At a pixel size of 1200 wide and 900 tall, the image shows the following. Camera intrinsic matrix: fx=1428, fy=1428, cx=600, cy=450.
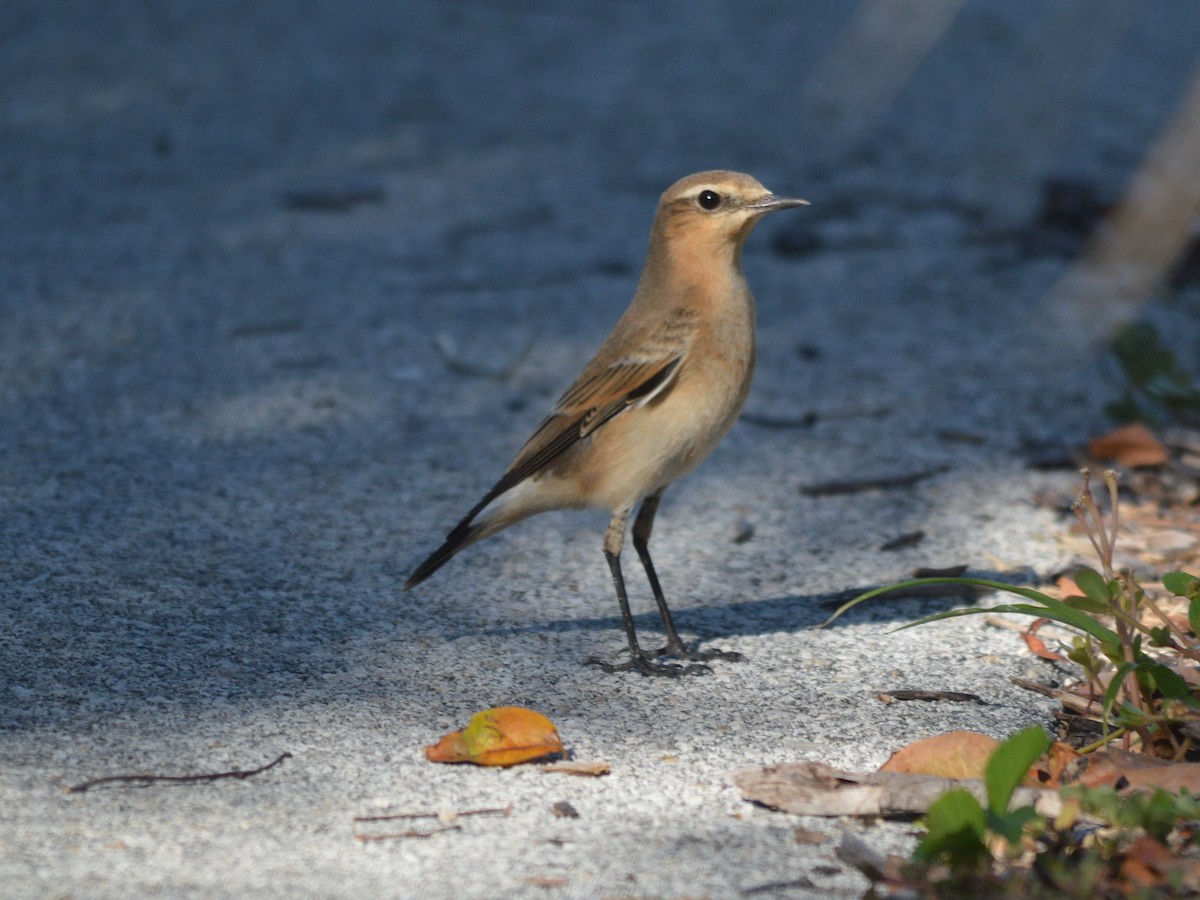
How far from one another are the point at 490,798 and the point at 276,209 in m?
5.98

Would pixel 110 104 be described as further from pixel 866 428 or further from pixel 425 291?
pixel 866 428

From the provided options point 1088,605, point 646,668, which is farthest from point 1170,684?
point 646,668

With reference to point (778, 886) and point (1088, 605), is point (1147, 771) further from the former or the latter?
point (778, 886)

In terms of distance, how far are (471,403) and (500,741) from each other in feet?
10.0

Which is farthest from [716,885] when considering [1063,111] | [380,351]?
[1063,111]

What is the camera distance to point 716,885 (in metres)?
2.99

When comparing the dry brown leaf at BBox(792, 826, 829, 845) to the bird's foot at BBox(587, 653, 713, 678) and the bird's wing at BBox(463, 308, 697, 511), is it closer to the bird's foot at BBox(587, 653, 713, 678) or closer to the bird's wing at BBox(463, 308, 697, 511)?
the bird's foot at BBox(587, 653, 713, 678)

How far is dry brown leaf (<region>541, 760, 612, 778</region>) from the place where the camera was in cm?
351

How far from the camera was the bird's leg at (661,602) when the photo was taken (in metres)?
4.36

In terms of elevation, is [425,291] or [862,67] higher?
[862,67]

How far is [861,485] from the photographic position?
566 centimetres

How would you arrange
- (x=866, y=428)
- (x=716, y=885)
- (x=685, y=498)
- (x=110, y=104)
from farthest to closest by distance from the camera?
(x=110, y=104)
(x=866, y=428)
(x=685, y=498)
(x=716, y=885)

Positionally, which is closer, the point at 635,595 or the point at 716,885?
the point at 716,885

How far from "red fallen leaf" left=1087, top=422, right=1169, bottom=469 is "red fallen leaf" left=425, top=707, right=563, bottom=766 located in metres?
3.14
